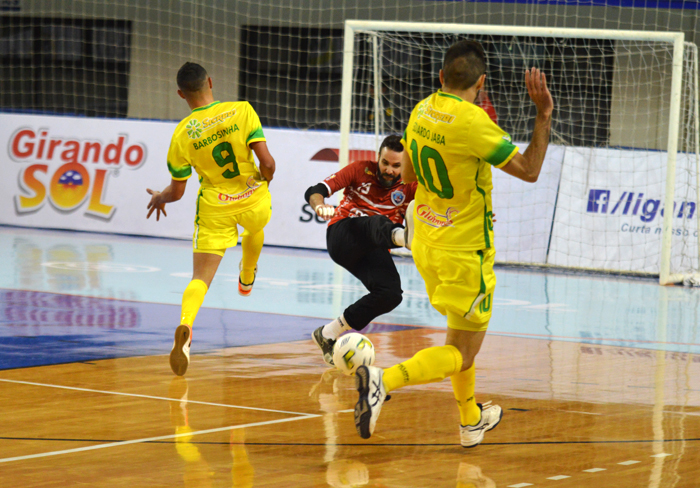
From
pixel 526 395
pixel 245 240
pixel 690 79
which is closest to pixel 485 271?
pixel 526 395

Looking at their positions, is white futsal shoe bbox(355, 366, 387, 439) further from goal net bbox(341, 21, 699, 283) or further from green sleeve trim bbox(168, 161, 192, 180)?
goal net bbox(341, 21, 699, 283)

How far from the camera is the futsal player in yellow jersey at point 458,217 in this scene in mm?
4332

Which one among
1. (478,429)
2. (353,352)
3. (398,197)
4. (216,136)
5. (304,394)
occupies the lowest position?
(304,394)

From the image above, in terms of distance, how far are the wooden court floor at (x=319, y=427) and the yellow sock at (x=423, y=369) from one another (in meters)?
0.35

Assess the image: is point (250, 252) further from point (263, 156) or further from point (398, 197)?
point (398, 197)

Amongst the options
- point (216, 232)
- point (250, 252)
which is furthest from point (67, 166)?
point (216, 232)

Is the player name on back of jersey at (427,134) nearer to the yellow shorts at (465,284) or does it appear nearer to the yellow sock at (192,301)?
the yellow shorts at (465,284)

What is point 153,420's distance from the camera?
5035 mm

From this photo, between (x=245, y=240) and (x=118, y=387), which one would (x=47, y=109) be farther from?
(x=118, y=387)

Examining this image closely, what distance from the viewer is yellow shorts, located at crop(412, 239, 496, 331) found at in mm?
4449

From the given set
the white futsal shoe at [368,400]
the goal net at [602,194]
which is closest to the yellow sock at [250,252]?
the white futsal shoe at [368,400]

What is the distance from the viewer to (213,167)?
267 inches

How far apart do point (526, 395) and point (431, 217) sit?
1867 millimetres

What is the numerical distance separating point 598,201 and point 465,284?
10140mm
